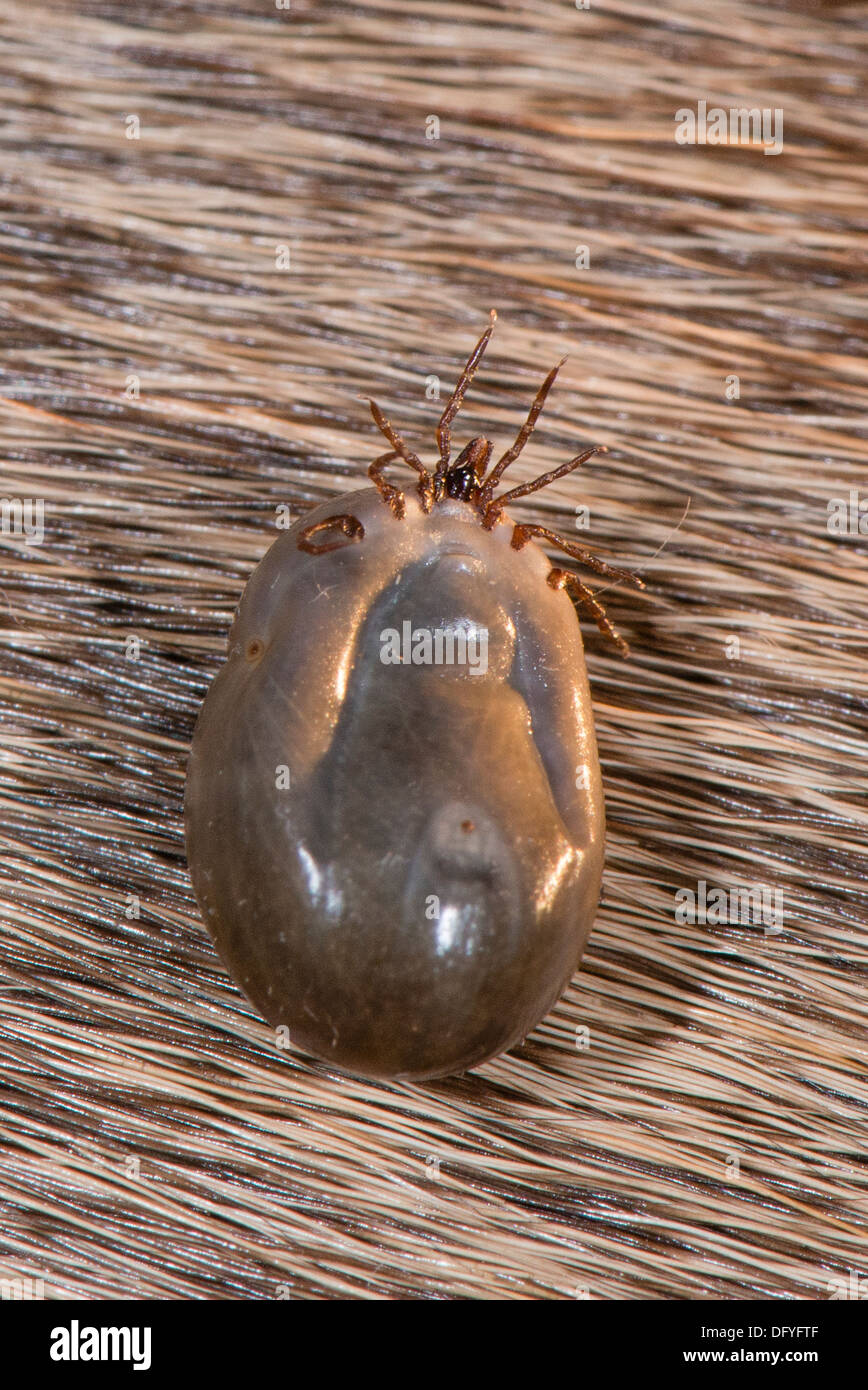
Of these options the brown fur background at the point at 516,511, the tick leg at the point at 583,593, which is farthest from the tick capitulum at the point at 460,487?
the brown fur background at the point at 516,511

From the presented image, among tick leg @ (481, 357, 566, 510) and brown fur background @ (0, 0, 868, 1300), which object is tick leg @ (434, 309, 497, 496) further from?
brown fur background @ (0, 0, 868, 1300)

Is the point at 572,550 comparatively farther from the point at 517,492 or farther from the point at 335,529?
the point at 335,529

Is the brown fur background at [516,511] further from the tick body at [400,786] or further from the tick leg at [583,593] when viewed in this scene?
the tick body at [400,786]

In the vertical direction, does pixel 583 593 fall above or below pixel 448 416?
below

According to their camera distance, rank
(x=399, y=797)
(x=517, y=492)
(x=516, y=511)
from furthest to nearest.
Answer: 1. (x=516, y=511)
2. (x=517, y=492)
3. (x=399, y=797)

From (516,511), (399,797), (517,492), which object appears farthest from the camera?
(516,511)

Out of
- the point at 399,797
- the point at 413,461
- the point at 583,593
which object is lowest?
the point at 399,797

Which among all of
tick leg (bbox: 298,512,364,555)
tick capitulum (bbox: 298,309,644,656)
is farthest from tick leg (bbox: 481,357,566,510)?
tick leg (bbox: 298,512,364,555)

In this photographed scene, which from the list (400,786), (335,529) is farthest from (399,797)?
(335,529)

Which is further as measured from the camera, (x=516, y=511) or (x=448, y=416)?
(x=516, y=511)
